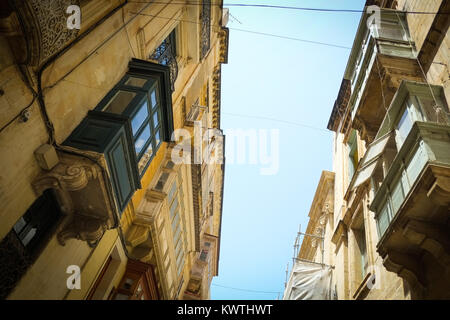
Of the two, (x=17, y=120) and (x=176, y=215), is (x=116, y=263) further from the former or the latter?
(x=17, y=120)

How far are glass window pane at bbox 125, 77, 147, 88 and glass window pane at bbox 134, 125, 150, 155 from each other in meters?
1.28

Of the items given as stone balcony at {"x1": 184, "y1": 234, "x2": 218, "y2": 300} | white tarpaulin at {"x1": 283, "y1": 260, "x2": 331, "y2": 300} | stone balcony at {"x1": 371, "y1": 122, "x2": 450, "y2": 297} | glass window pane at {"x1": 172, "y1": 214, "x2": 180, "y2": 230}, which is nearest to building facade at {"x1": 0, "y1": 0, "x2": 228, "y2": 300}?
glass window pane at {"x1": 172, "y1": 214, "x2": 180, "y2": 230}

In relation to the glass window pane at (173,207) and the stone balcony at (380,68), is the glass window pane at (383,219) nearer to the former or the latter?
the stone balcony at (380,68)

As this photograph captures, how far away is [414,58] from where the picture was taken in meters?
9.62

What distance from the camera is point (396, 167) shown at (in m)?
6.77

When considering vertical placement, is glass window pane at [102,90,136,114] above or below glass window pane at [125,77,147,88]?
below

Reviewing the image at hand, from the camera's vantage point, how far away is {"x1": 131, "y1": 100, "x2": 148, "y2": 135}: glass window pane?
8.39 m

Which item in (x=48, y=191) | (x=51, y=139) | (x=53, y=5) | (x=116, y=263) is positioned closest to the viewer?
(x=53, y=5)

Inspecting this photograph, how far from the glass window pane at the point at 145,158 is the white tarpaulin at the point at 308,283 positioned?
7.28 m

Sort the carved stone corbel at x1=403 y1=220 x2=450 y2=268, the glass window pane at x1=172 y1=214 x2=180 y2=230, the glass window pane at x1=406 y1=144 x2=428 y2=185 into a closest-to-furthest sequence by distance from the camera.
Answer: the carved stone corbel at x1=403 y1=220 x2=450 y2=268 < the glass window pane at x1=406 y1=144 x2=428 y2=185 < the glass window pane at x1=172 y1=214 x2=180 y2=230

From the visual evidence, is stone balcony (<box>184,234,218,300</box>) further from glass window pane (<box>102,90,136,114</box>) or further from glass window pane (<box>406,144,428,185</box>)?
glass window pane (<box>406,144,428,185</box>)

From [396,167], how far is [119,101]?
7331 mm
